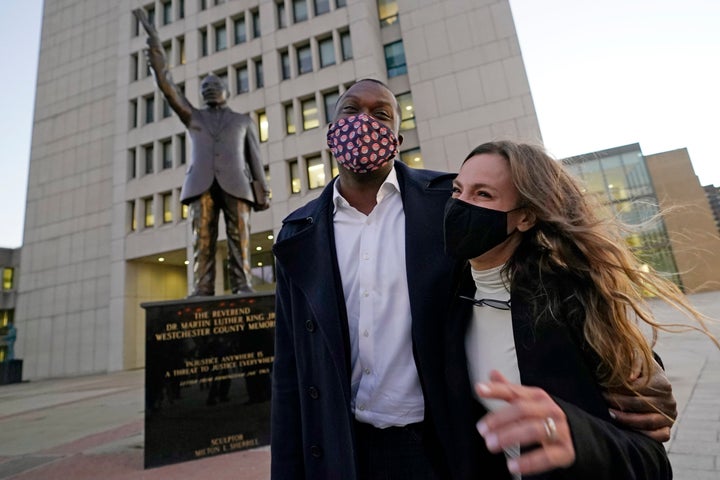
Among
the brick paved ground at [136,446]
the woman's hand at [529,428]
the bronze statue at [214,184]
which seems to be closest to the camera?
the woman's hand at [529,428]

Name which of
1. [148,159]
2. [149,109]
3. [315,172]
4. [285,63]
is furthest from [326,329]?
[149,109]

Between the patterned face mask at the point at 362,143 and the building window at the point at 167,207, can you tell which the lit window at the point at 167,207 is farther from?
the patterned face mask at the point at 362,143

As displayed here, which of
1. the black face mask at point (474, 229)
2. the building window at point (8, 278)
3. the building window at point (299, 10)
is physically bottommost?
the black face mask at point (474, 229)

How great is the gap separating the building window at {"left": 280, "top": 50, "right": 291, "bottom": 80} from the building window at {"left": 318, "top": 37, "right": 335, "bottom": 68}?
2.03 metres

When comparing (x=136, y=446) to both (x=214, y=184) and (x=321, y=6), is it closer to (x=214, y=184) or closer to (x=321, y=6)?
(x=214, y=184)

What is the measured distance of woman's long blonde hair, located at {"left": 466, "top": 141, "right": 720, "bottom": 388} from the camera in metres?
1.10

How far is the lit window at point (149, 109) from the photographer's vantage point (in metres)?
24.1

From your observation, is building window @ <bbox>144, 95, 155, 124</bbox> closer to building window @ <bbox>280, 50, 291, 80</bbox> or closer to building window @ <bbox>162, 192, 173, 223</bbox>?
building window @ <bbox>162, 192, 173, 223</bbox>

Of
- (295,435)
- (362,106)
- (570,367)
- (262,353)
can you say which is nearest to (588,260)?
(570,367)


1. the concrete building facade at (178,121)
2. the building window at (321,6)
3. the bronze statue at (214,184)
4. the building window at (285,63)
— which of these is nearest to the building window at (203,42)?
the concrete building facade at (178,121)

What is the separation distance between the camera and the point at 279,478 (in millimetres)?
1612

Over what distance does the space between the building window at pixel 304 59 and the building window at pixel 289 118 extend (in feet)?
6.98

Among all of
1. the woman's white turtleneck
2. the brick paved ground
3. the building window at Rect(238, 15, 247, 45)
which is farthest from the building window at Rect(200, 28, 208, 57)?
the woman's white turtleneck

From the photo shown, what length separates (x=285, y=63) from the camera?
76.4 feet
